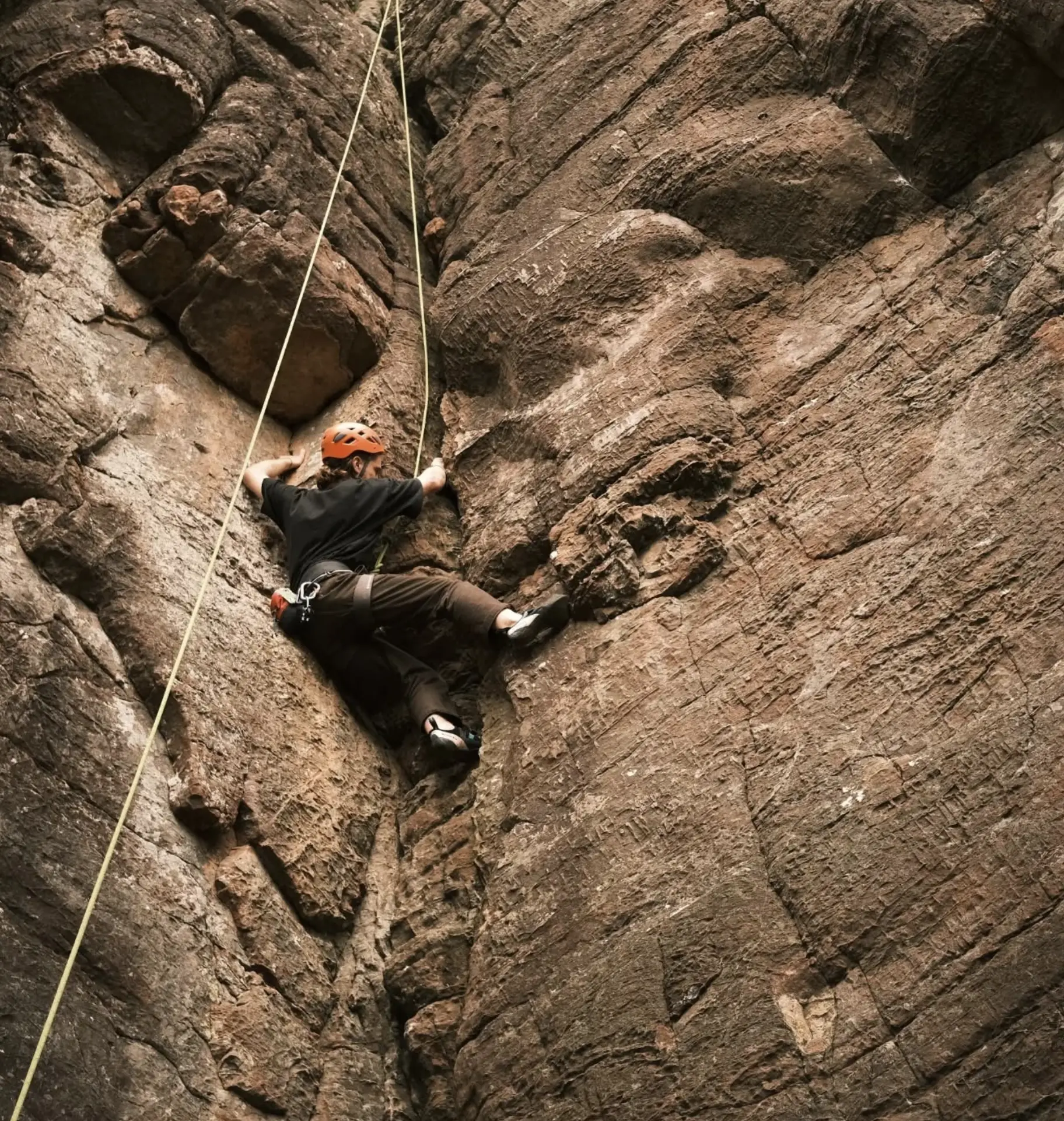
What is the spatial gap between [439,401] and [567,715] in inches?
118

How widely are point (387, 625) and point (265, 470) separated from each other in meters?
1.43

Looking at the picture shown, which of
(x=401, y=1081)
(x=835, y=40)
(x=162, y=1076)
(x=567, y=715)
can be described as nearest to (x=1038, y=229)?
(x=835, y=40)

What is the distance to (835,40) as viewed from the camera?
783cm

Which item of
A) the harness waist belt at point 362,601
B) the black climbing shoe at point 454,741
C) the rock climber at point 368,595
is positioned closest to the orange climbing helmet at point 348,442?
the rock climber at point 368,595

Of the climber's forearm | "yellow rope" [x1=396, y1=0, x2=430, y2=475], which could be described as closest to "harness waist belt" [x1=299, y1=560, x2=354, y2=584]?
Result: the climber's forearm

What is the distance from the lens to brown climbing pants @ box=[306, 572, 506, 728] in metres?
7.02

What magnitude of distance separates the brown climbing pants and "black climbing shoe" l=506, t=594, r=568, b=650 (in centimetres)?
19

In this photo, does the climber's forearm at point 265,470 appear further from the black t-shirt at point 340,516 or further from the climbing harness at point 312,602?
the climbing harness at point 312,602

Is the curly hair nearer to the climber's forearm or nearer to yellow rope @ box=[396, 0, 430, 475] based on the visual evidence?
the climber's forearm

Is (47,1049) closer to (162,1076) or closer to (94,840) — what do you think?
(162,1076)

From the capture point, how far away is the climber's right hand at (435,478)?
7.99 m

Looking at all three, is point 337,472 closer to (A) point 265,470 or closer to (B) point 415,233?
(A) point 265,470

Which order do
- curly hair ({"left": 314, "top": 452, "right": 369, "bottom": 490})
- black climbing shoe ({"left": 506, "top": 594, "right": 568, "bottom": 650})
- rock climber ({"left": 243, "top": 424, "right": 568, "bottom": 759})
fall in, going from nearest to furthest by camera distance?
black climbing shoe ({"left": 506, "top": 594, "right": 568, "bottom": 650}) < rock climber ({"left": 243, "top": 424, "right": 568, "bottom": 759}) < curly hair ({"left": 314, "top": 452, "right": 369, "bottom": 490})

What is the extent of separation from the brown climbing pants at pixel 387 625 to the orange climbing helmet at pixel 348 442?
0.90 meters
